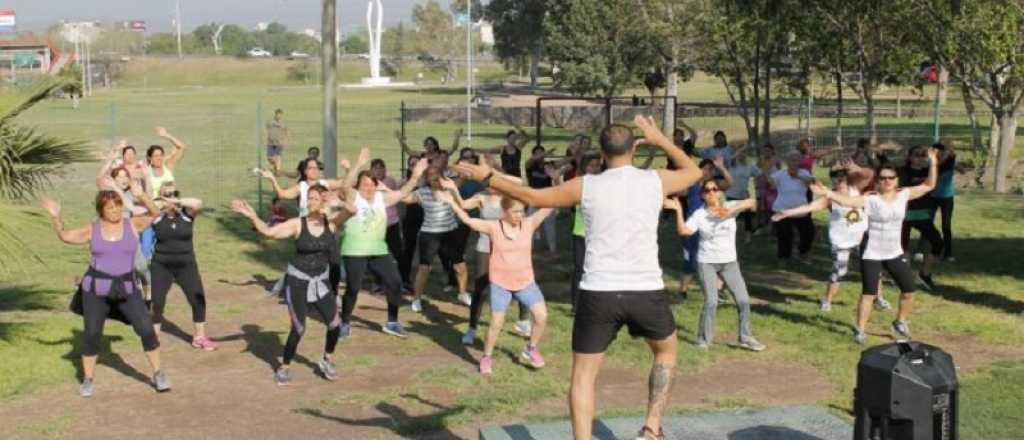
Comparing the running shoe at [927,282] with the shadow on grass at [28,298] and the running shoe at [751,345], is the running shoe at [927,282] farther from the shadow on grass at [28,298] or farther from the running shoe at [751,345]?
the shadow on grass at [28,298]

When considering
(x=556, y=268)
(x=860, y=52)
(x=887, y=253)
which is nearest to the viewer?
(x=887, y=253)

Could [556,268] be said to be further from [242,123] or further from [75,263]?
[242,123]

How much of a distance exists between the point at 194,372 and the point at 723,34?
70.8 feet

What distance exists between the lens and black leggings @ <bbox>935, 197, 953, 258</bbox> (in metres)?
14.2

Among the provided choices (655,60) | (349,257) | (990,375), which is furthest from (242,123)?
(990,375)

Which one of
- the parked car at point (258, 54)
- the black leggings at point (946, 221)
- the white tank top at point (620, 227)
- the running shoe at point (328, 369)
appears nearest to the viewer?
the white tank top at point (620, 227)

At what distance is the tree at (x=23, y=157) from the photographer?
945cm

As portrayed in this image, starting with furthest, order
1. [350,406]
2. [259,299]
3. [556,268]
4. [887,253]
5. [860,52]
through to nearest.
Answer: [860,52] < [556,268] < [259,299] < [887,253] < [350,406]

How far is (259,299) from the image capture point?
13.2 meters

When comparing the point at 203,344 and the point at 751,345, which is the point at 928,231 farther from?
the point at 203,344


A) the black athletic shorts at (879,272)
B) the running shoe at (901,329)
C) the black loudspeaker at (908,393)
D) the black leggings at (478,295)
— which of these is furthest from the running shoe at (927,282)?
the black loudspeaker at (908,393)

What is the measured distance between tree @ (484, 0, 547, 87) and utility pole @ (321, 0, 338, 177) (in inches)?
2153

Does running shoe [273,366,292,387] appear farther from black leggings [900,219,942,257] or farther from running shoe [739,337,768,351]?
black leggings [900,219,942,257]

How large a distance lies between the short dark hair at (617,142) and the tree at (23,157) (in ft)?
18.9
